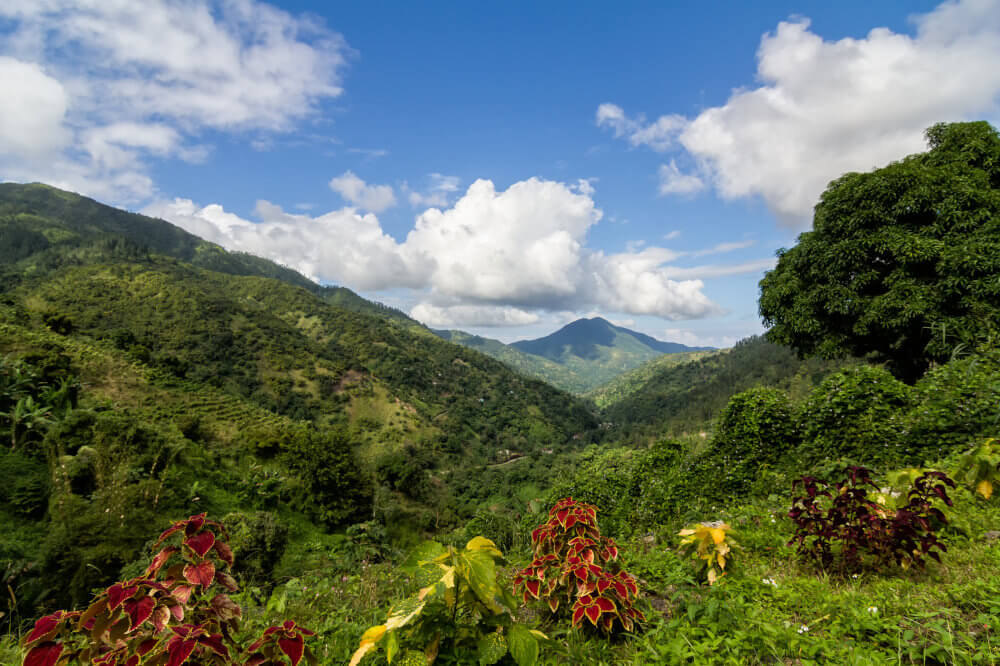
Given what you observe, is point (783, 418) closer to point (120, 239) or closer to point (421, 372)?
Result: point (421, 372)

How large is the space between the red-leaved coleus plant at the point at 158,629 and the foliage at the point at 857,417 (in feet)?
26.0

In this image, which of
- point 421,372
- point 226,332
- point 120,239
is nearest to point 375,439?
point 226,332

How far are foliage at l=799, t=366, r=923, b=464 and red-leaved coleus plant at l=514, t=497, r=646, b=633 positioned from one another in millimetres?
5590

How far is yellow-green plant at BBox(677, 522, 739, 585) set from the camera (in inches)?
121

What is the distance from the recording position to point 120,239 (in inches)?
5571

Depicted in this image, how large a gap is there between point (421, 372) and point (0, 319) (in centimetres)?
9830

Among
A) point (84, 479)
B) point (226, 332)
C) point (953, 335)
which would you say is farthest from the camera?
point (226, 332)

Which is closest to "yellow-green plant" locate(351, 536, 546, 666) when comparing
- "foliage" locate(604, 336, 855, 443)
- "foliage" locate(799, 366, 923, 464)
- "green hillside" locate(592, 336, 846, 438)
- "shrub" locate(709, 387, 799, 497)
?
"shrub" locate(709, 387, 799, 497)

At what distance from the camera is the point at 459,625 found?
2.08 metres

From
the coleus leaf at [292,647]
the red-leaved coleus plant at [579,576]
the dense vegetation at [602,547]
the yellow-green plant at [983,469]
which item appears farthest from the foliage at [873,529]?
the coleus leaf at [292,647]

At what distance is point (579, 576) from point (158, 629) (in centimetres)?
216

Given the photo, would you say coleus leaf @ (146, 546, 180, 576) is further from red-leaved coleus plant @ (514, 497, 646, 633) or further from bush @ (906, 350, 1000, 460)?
bush @ (906, 350, 1000, 460)

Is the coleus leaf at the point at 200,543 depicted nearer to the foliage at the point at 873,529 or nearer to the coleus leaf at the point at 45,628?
the coleus leaf at the point at 45,628

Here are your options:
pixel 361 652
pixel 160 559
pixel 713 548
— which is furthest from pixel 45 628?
pixel 713 548
